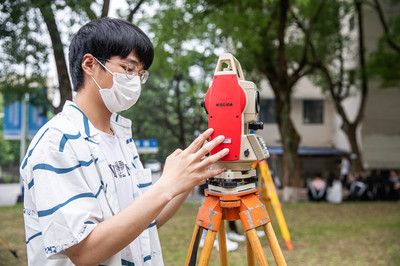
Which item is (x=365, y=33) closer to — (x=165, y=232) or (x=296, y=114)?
(x=296, y=114)

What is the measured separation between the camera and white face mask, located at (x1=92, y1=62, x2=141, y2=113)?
50.6 inches

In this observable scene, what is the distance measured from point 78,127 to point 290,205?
10.7 metres

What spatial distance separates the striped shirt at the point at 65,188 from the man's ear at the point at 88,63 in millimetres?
124

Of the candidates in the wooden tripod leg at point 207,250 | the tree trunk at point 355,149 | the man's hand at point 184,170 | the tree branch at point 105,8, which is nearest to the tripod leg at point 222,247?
the wooden tripod leg at point 207,250

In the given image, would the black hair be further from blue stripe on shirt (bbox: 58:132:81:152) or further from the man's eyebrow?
blue stripe on shirt (bbox: 58:132:81:152)

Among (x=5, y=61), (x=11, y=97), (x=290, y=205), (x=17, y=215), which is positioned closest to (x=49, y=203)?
(x=5, y=61)

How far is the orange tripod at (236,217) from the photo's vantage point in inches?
66.7

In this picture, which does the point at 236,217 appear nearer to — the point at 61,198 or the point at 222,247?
the point at 222,247

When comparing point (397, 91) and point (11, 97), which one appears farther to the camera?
point (397, 91)

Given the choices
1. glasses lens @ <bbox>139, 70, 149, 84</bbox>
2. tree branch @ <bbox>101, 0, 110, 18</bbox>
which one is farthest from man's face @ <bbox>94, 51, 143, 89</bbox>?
tree branch @ <bbox>101, 0, 110, 18</bbox>

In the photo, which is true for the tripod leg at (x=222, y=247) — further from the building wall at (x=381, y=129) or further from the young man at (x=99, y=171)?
the building wall at (x=381, y=129)

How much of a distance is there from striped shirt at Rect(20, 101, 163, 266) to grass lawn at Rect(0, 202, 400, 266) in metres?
3.87

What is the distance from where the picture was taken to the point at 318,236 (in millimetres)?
7062

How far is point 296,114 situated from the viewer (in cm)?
2183
